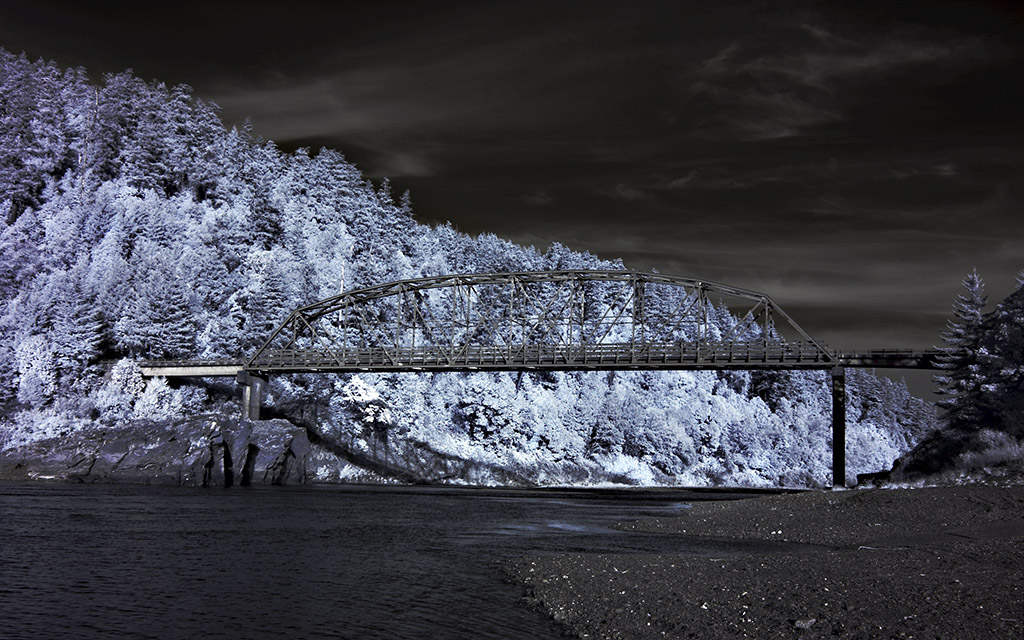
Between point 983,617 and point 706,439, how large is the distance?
8293 centimetres

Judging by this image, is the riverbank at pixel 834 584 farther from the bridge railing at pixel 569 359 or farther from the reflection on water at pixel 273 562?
the bridge railing at pixel 569 359

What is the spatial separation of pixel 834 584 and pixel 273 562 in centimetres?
1642

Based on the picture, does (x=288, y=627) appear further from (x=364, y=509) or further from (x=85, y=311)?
(x=85, y=311)

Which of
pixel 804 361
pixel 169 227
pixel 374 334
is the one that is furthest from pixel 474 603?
pixel 374 334

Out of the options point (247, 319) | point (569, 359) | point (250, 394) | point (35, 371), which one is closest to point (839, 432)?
point (569, 359)

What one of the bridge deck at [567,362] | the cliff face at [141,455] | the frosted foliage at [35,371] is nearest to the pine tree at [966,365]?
the bridge deck at [567,362]

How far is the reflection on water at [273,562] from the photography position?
653 inches

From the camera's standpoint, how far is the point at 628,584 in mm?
18688

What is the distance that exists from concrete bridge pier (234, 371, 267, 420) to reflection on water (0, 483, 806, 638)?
2347 cm

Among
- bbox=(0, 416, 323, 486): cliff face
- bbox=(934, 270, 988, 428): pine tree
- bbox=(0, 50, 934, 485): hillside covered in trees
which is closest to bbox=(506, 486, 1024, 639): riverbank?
bbox=(934, 270, 988, 428): pine tree

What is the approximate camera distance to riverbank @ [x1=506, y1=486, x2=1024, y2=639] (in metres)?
14.0

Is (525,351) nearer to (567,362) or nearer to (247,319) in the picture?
(567,362)

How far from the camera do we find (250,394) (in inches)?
2798

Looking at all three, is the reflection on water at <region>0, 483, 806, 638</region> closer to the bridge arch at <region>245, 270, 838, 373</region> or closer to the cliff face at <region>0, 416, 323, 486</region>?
the cliff face at <region>0, 416, 323, 486</region>
